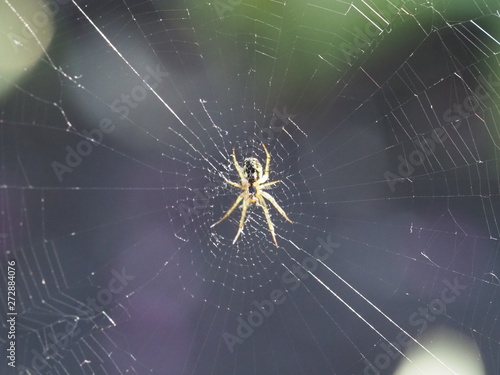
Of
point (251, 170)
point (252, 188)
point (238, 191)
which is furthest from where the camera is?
point (238, 191)

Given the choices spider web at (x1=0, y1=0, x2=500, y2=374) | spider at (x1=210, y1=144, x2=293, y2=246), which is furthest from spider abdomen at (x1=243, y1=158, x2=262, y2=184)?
spider web at (x1=0, y1=0, x2=500, y2=374)

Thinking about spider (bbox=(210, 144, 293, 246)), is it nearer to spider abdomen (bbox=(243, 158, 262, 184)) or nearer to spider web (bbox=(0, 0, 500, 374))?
spider abdomen (bbox=(243, 158, 262, 184))

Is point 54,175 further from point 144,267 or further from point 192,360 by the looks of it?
point 192,360

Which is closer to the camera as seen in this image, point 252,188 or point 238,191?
point 252,188

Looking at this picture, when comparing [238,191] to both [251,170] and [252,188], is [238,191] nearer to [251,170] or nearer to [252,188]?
[252,188]

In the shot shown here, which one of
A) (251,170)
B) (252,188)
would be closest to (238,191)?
(252,188)

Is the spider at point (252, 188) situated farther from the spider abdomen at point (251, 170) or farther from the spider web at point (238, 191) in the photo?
the spider web at point (238, 191)

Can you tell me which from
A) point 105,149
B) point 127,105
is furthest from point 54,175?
point 127,105

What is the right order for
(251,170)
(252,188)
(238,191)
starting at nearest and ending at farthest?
1. (251,170)
2. (252,188)
3. (238,191)

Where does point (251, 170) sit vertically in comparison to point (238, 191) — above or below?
above
